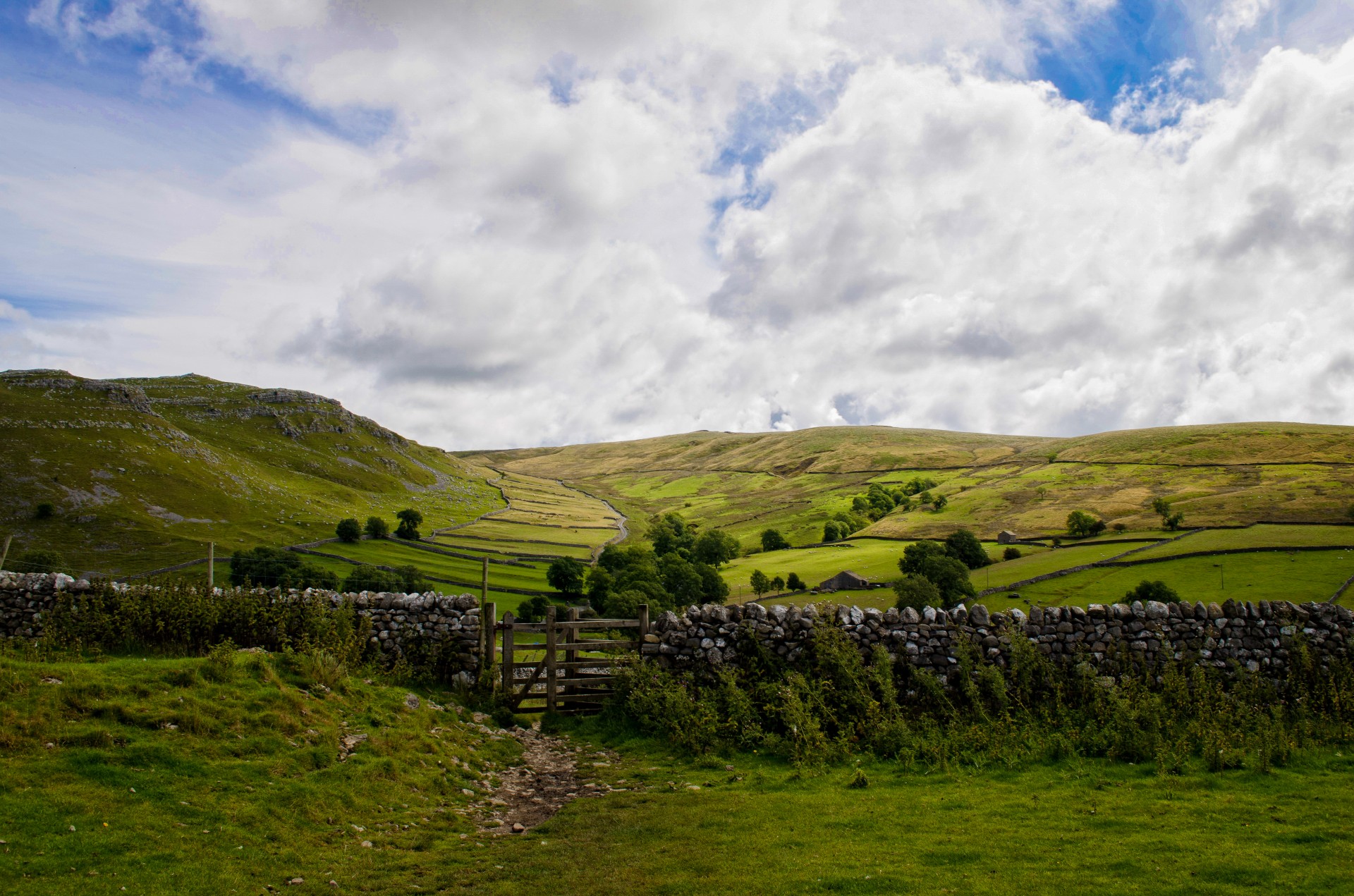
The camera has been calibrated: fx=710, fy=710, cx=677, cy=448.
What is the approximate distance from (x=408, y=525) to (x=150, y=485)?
3995 cm

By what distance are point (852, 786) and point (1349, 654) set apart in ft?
35.3

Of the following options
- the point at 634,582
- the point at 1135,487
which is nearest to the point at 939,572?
the point at 634,582

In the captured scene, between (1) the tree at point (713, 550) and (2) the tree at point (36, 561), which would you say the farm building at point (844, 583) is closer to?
(1) the tree at point (713, 550)

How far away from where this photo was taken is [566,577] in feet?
284

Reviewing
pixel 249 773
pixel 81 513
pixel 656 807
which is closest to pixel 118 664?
pixel 249 773

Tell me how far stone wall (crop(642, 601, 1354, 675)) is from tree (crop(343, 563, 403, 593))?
179 feet

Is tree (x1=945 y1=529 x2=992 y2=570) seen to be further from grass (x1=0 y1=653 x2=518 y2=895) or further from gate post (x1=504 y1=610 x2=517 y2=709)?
grass (x1=0 y1=653 x2=518 y2=895)

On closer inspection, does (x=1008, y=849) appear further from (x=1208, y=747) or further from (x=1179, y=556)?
(x=1179, y=556)

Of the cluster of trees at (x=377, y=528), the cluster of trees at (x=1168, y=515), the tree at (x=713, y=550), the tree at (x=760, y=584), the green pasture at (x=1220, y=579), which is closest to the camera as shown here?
the green pasture at (x=1220, y=579)

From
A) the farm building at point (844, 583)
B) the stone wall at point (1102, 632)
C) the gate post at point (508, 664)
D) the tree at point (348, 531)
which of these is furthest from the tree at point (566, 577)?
the stone wall at point (1102, 632)

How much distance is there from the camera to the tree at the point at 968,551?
92438 mm

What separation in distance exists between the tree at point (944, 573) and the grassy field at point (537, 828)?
215 feet

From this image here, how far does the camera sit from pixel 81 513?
95.6 meters

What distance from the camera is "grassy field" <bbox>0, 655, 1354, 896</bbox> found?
692 centimetres
